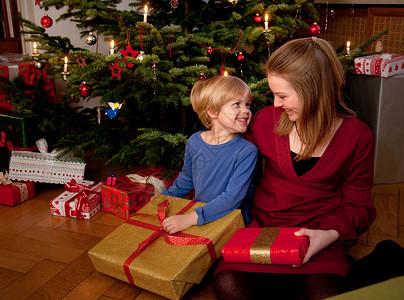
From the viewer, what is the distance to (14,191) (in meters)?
1.81

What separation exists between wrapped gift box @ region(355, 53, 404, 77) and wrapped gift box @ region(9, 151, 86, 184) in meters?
1.37

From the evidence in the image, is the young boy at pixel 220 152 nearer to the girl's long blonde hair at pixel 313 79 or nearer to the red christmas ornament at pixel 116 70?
the girl's long blonde hair at pixel 313 79

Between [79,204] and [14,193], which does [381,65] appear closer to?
[79,204]

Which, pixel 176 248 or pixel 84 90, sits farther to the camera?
pixel 84 90

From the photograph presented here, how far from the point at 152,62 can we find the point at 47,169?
772mm

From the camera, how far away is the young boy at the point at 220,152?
4.11 ft

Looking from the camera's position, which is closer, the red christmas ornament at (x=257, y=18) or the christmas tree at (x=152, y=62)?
the christmas tree at (x=152, y=62)

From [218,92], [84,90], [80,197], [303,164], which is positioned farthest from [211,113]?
[80,197]

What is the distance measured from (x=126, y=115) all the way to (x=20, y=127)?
51 cm

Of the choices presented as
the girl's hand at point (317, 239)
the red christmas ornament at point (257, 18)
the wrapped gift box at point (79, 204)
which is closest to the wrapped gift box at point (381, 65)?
the red christmas ornament at point (257, 18)

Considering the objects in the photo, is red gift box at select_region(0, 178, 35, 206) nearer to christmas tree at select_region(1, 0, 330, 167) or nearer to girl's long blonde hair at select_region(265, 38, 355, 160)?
christmas tree at select_region(1, 0, 330, 167)

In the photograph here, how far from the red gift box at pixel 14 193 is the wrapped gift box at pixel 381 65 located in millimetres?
1633

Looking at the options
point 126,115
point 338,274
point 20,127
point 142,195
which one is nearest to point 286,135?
point 338,274

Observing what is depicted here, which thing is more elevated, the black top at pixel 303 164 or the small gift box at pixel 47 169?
the black top at pixel 303 164
